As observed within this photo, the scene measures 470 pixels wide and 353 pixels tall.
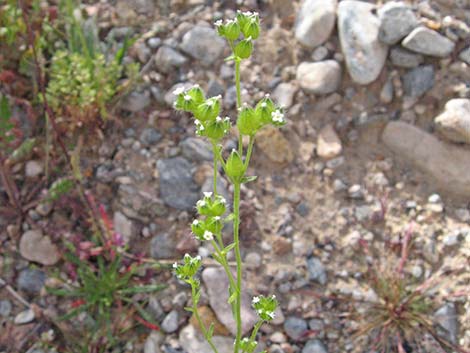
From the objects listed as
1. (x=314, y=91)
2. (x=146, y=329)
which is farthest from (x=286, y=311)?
(x=314, y=91)

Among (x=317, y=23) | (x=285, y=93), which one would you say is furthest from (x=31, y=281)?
(x=317, y=23)

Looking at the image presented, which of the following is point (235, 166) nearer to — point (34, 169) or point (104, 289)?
point (104, 289)

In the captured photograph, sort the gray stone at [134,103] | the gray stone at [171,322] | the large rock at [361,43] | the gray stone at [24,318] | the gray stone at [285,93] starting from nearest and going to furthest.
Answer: the gray stone at [171,322] → the gray stone at [24,318] → the large rock at [361,43] → the gray stone at [285,93] → the gray stone at [134,103]

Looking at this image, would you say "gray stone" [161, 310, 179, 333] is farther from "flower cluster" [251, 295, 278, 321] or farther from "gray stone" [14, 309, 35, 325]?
"flower cluster" [251, 295, 278, 321]

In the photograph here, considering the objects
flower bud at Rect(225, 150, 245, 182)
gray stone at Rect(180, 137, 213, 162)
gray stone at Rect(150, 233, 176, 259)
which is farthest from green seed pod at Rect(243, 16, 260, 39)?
gray stone at Rect(150, 233, 176, 259)

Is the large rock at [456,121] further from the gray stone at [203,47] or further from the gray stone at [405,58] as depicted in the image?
the gray stone at [203,47]

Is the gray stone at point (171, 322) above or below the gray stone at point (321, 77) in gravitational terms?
below

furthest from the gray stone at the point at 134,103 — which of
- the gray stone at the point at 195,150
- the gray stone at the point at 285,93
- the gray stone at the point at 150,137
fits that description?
the gray stone at the point at 285,93
